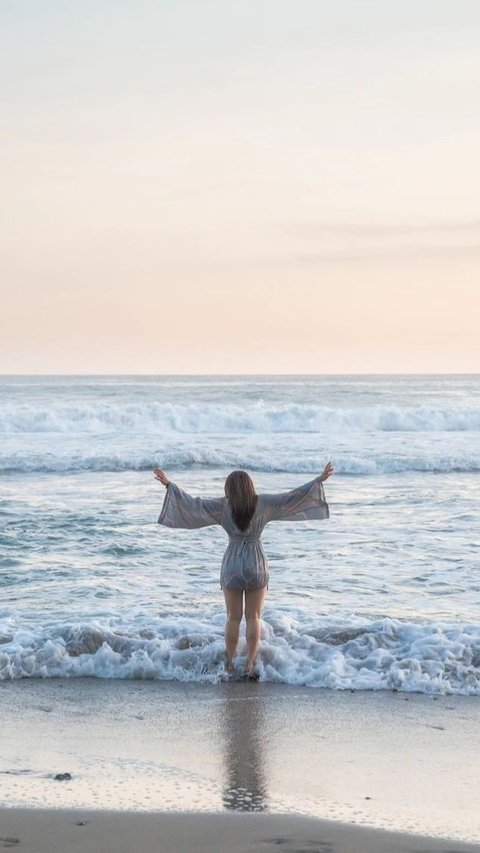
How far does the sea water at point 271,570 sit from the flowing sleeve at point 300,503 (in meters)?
1.11

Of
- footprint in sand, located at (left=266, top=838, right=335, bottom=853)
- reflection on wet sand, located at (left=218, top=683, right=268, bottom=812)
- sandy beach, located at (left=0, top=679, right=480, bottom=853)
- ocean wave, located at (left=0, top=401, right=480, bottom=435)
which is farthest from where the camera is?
ocean wave, located at (left=0, top=401, right=480, bottom=435)

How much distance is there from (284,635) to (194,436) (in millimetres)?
27025

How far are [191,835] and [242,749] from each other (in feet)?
4.25

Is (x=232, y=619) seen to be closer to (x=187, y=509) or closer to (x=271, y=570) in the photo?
(x=187, y=509)

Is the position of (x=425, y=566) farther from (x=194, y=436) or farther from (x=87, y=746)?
(x=194, y=436)

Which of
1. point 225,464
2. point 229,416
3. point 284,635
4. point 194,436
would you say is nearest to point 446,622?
point 284,635

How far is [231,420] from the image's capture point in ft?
131

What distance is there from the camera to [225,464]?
24.9 m

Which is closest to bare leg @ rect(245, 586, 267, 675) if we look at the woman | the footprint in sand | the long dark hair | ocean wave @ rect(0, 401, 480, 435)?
the woman

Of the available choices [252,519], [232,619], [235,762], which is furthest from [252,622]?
[235,762]

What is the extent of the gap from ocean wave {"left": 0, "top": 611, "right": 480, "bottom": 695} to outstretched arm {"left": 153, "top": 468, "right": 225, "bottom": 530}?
104 cm

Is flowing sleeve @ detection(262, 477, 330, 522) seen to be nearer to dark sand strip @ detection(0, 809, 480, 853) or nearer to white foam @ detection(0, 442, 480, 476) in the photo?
dark sand strip @ detection(0, 809, 480, 853)

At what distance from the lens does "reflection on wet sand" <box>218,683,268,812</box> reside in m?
4.88

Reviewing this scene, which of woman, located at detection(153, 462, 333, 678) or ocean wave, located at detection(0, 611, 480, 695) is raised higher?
woman, located at detection(153, 462, 333, 678)
